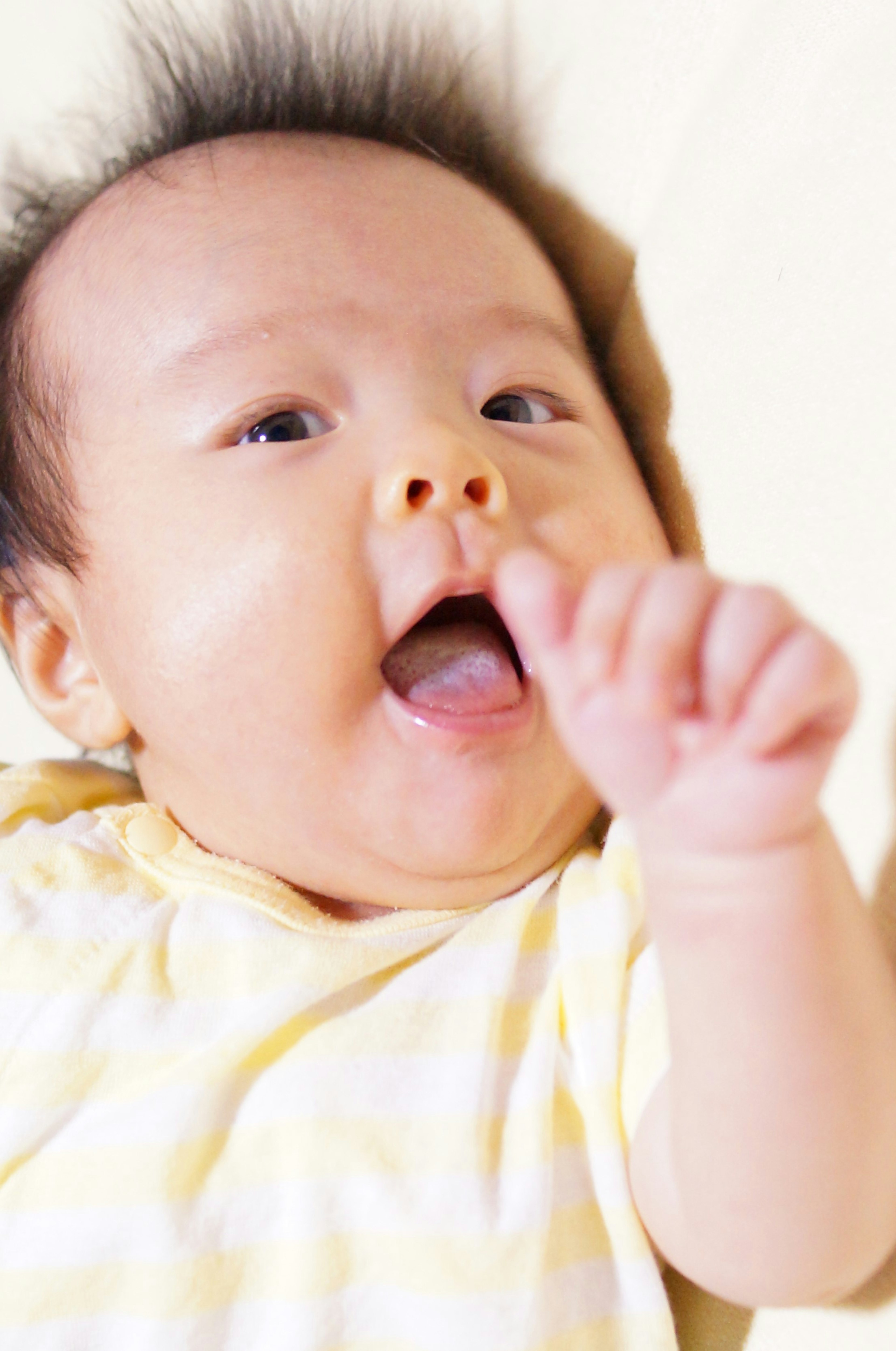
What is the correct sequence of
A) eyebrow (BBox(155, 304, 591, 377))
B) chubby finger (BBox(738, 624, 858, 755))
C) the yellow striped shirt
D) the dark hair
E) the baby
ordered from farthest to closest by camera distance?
the dark hair → eyebrow (BBox(155, 304, 591, 377)) → the yellow striped shirt → the baby → chubby finger (BBox(738, 624, 858, 755))

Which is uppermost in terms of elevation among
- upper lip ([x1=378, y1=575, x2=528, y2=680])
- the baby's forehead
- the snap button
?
the baby's forehead

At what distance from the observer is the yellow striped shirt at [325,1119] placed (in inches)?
28.1

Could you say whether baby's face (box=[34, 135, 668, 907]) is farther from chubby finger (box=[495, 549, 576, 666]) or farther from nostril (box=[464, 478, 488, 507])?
chubby finger (box=[495, 549, 576, 666])

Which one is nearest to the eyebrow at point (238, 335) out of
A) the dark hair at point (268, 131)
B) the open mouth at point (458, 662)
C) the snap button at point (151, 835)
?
the dark hair at point (268, 131)

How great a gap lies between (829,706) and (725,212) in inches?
20.8

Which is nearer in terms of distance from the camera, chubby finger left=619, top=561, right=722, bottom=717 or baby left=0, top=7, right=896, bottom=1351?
chubby finger left=619, top=561, right=722, bottom=717

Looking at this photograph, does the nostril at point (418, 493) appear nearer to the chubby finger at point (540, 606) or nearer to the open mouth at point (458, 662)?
the open mouth at point (458, 662)

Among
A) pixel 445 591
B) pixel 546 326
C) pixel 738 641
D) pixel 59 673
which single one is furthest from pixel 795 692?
pixel 59 673

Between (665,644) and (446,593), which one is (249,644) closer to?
(446,593)

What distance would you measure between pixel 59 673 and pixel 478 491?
441 millimetres

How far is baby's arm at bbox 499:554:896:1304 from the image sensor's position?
0.48 m

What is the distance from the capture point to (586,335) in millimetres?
1081

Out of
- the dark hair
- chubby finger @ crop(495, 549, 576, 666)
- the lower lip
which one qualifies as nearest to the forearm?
chubby finger @ crop(495, 549, 576, 666)

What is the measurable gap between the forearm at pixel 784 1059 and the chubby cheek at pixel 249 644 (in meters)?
0.29
